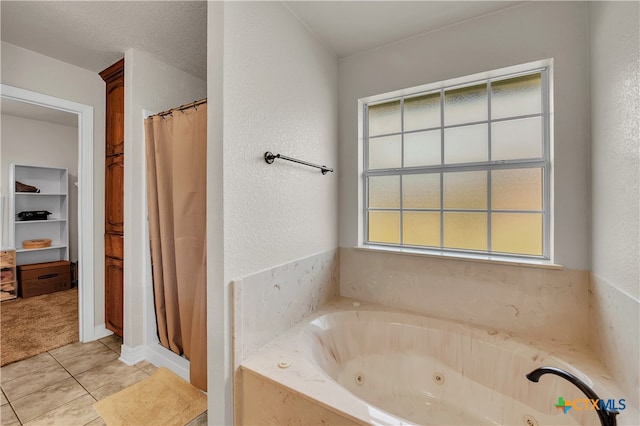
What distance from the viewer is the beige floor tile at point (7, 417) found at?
5.11 ft

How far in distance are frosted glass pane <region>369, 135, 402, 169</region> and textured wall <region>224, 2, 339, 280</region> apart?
0.34 metres

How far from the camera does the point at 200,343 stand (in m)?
1.76

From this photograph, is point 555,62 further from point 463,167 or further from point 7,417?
point 7,417

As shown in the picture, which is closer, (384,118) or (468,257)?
(468,257)

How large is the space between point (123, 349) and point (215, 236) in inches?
68.6

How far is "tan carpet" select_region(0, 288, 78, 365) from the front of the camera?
2.33m

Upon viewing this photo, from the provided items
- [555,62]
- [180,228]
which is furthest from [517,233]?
[180,228]

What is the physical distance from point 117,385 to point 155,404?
41 cm

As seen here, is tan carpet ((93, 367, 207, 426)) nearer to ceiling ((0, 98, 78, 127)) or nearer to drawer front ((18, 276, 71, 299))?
drawer front ((18, 276, 71, 299))

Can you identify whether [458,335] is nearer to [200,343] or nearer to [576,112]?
[576,112]

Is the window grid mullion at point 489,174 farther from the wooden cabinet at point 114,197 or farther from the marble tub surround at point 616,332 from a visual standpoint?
the wooden cabinet at point 114,197

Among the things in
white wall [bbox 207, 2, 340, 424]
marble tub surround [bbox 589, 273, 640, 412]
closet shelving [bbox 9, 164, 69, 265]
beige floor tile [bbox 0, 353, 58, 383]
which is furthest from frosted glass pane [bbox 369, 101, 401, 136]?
closet shelving [bbox 9, 164, 69, 265]

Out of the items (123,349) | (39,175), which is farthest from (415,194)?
(39,175)

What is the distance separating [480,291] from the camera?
174 centimetres
